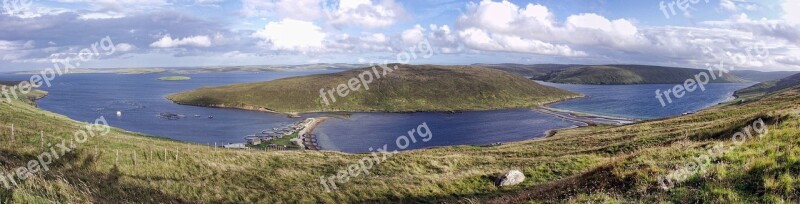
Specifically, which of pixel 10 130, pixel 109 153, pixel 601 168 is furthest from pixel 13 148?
pixel 601 168

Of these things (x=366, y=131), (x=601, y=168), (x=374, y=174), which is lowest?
(x=366, y=131)

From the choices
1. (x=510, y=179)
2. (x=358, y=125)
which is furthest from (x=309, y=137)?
(x=510, y=179)

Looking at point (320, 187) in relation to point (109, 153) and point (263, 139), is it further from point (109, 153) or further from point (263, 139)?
point (263, 139)

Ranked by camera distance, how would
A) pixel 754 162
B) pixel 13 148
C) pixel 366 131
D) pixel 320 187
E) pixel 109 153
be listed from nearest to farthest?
1. pixel 754 162
2. pixel 320 187
3. pixel 13 148
4. pixel 109 153
5. pixel 366 131

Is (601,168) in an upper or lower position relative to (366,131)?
upper

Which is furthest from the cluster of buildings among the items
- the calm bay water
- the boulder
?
the boulder

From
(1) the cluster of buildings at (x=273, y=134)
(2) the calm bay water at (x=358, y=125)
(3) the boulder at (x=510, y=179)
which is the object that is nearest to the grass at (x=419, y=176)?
(3) the boulder at (x=510, y=179)

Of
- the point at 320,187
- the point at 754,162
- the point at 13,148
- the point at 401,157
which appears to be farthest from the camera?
the point at 401,157
